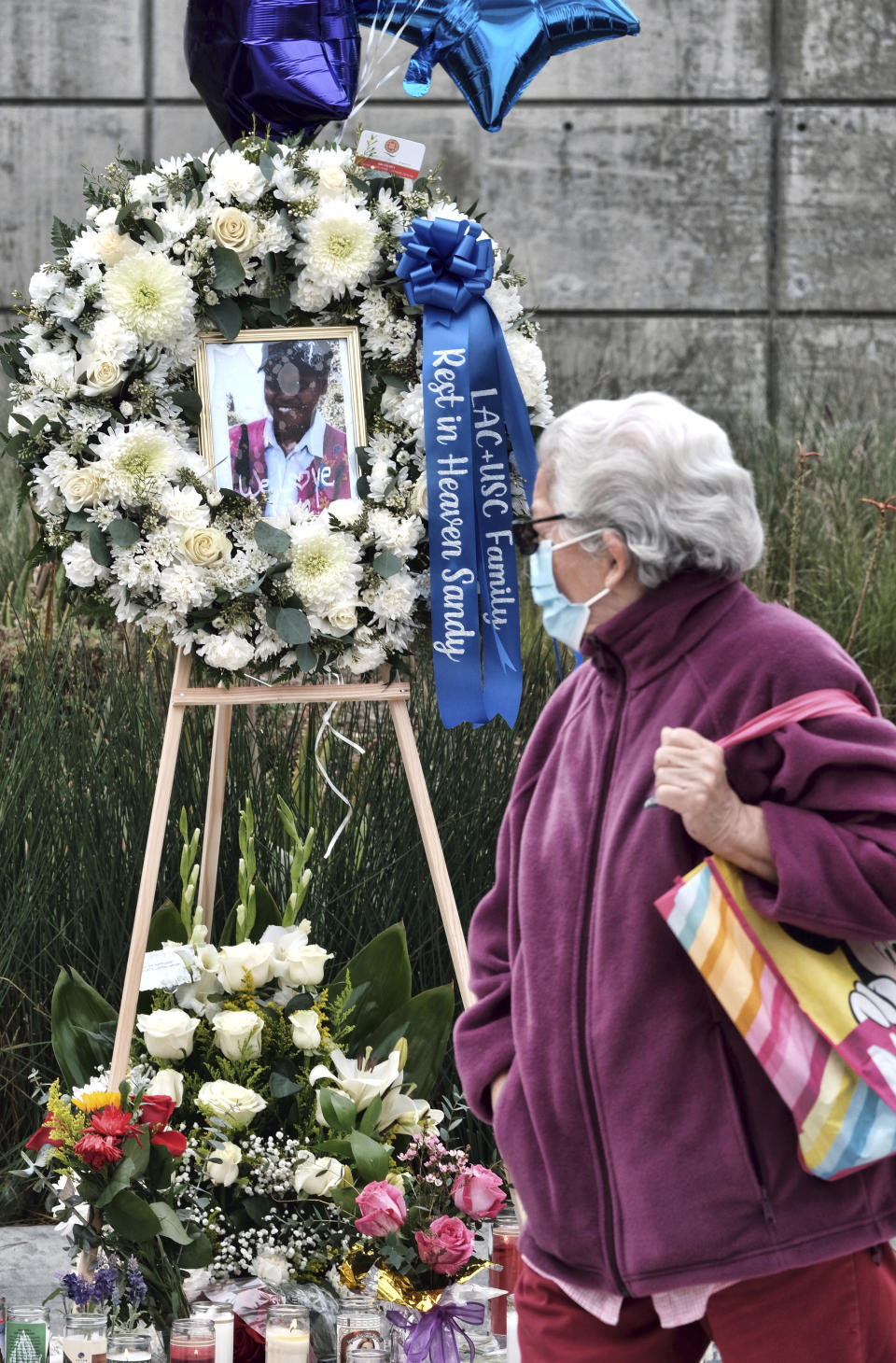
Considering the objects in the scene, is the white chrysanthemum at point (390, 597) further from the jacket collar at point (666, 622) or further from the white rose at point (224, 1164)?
the jacket collar at point (666, 622)

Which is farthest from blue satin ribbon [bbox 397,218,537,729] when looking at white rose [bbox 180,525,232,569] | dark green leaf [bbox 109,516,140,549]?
dark green leaf [bbox 109,516,140,549]

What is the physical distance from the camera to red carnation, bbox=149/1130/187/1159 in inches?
91.9

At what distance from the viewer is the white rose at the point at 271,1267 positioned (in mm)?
→ 2453

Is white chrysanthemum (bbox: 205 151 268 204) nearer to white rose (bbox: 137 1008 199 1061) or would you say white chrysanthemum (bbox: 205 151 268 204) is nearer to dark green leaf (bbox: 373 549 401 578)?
dark green leaf (bbox: 373 549 401 578)

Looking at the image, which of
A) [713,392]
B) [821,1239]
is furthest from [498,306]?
[713,392]

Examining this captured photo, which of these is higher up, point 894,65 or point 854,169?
point 894,65

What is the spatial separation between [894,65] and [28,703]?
461cm

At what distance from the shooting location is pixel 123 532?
245cm

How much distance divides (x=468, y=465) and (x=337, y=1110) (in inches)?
43.2

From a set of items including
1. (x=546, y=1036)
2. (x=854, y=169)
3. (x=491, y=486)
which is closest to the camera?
(x=546, y=1036)

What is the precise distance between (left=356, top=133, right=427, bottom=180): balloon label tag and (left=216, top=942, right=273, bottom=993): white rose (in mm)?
1372

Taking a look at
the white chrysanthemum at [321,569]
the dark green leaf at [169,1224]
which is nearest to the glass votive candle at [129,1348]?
the dark green leaf at [169,1224]

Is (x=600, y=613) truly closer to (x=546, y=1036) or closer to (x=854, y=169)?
(x=546, y=1036)

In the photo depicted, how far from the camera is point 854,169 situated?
602 centimetres
